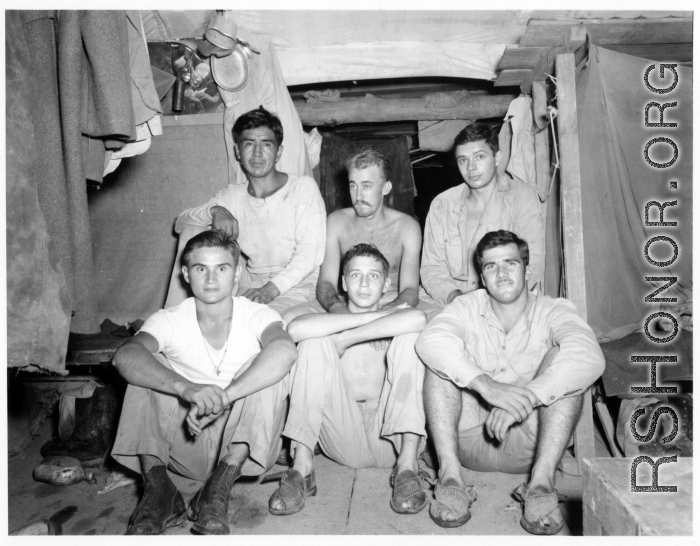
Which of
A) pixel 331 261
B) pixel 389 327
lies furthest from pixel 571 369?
pixel 331 261

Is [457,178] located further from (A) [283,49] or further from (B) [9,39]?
(B) [9,39]

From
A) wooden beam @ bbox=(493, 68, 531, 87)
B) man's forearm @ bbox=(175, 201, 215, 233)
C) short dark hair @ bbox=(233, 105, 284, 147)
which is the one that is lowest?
man's forearm @ bbox=(175, 201, 215, 233)

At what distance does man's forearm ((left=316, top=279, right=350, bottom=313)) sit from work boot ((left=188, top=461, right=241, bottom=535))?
1172mm

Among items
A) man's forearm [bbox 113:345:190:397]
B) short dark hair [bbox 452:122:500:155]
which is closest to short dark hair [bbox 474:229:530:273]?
short dark hair [bbox 452:122:500:155]

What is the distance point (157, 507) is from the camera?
235 centimetres

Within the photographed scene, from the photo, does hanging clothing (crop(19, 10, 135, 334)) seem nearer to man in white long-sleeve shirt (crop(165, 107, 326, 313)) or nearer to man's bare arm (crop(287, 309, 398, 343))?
man's bare arm (crop(287, 309, 398, 343))

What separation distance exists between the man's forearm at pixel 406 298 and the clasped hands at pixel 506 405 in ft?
3.16

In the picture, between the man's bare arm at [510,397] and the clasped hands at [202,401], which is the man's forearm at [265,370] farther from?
the man's bare arm at [510,397]

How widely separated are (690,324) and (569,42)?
196 centimetres

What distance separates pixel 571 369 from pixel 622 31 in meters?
2.26

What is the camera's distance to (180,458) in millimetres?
2734

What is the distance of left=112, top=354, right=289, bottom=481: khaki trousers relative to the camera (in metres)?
2.48

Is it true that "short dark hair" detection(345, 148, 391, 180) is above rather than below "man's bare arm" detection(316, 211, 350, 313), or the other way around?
above

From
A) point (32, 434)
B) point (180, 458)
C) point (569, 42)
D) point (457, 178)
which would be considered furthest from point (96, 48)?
point (457, 178)
